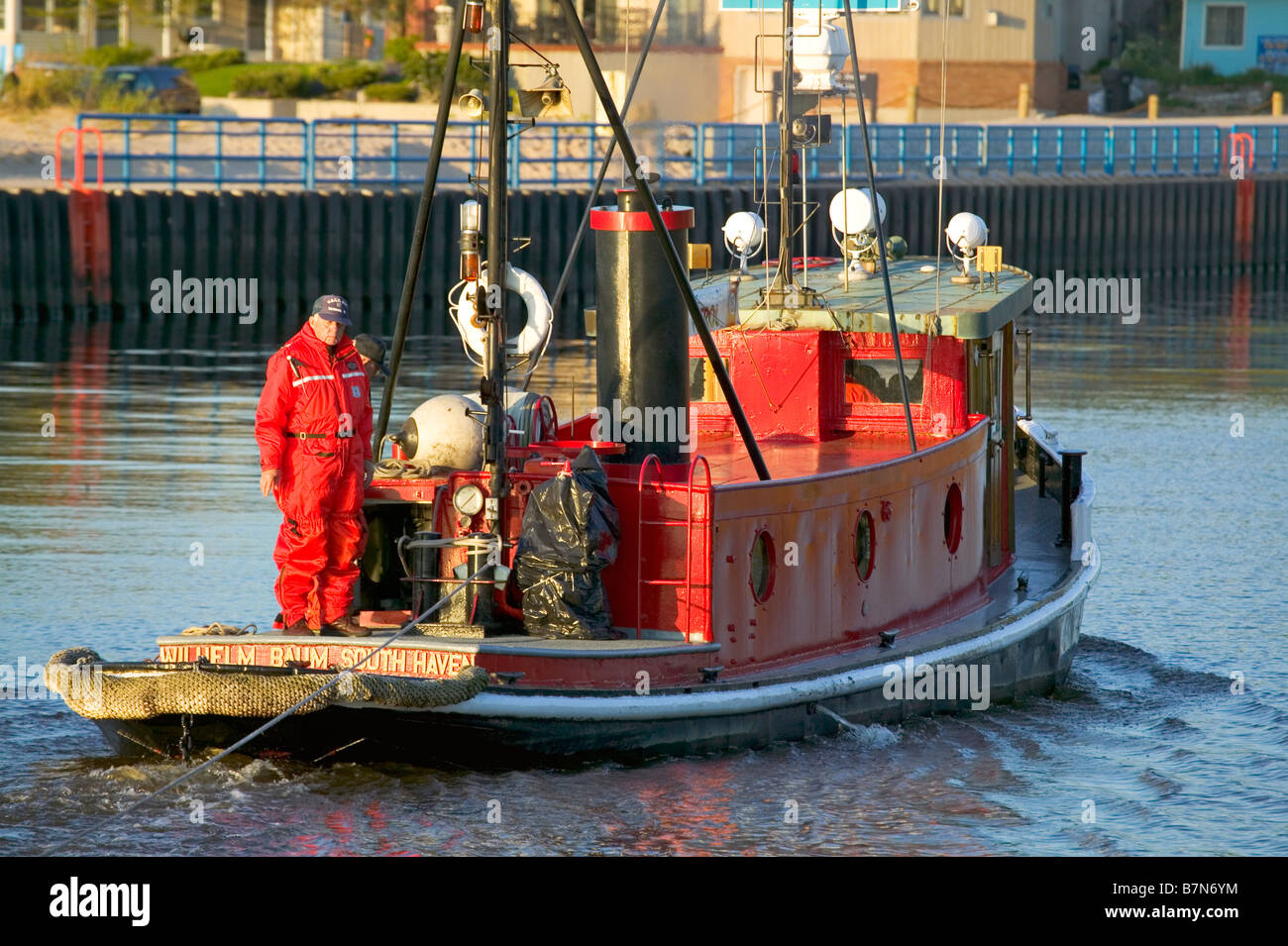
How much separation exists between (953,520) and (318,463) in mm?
5152

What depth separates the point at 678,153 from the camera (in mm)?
48750

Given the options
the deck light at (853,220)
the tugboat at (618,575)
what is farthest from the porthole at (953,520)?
the deck light at (853,220)

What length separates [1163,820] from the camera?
41.3ft

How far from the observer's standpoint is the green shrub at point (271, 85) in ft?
181

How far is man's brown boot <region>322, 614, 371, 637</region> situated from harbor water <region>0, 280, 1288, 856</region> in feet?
2.54

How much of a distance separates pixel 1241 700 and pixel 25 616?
30.4 feet

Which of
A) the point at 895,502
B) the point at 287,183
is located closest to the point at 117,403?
the point at 287,183

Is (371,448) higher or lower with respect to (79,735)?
higher

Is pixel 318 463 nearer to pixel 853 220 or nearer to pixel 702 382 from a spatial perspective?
pixel 702 382

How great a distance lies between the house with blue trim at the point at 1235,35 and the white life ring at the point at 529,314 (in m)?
66.1
